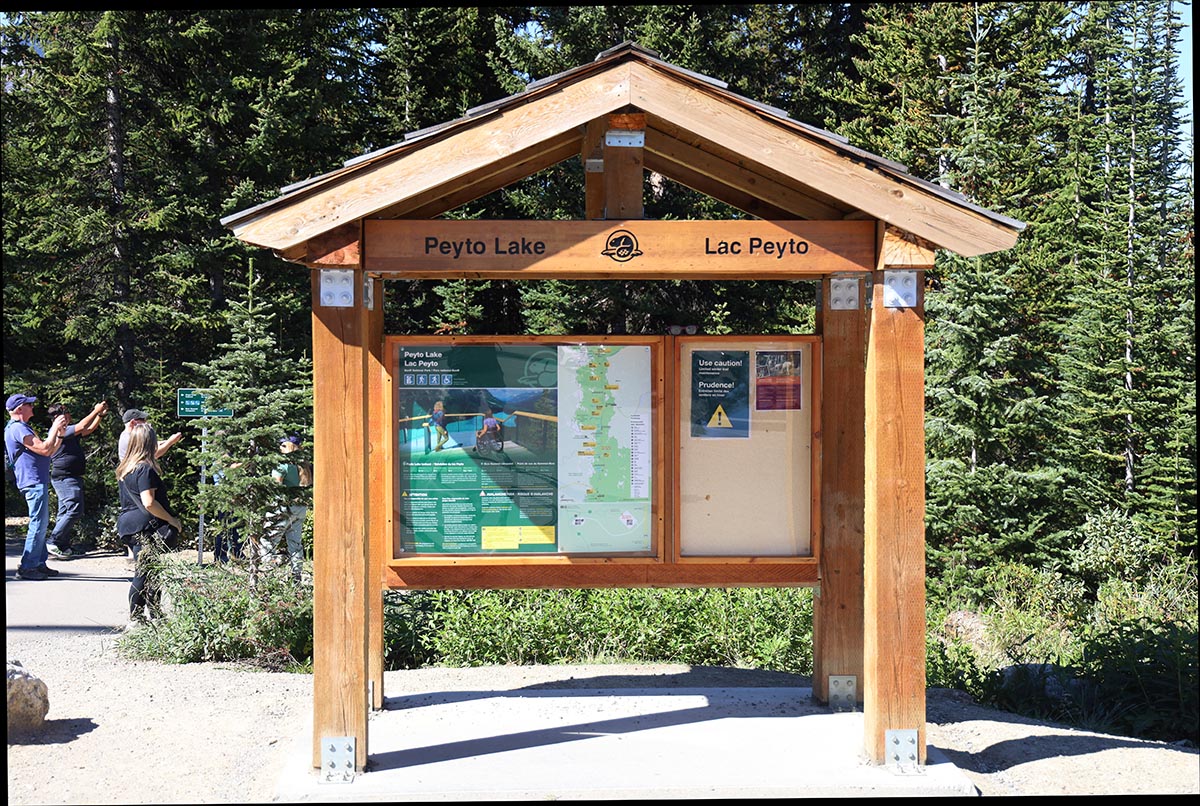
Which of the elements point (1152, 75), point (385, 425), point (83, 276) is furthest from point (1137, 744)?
point (83, 276)

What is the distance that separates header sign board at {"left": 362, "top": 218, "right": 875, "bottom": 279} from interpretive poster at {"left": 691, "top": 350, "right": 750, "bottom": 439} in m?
0.98

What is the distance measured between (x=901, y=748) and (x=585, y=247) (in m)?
2.93

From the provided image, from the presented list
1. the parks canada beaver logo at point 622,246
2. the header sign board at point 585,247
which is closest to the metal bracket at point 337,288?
the header sign board at point 585,247

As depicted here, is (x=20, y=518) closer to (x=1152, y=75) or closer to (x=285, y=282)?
(x=285, y=282)

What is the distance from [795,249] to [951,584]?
865 centimetres

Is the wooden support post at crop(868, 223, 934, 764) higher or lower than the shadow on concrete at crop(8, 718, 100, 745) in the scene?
higher

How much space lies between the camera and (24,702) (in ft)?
21.0

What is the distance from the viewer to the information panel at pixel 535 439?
21.1ft

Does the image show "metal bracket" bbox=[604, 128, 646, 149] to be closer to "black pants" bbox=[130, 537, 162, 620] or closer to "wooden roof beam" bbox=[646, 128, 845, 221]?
"wooden roof beam" bbox=[646, 128, 845, 221]

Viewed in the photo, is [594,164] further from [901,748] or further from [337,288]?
[901,748]

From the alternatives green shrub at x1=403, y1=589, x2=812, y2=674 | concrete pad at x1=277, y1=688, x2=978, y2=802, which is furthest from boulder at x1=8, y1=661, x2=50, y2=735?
green shrub at x1=403, y1=589, x2=812, y2=674

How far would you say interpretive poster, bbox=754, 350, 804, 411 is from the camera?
21.4ft

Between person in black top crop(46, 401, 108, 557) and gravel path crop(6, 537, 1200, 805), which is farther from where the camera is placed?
person in black top crop(46, 401, 108, 557)

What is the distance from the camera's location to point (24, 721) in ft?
21.1
